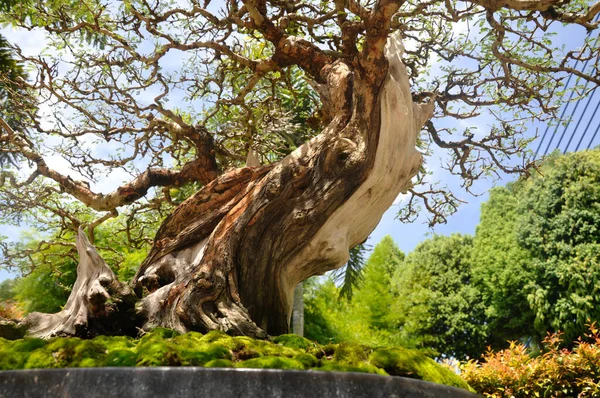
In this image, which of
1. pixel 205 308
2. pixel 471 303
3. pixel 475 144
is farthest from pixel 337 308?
pixel 205 308

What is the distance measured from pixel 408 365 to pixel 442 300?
721 inches

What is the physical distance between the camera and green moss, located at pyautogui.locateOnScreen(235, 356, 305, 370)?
298 cm

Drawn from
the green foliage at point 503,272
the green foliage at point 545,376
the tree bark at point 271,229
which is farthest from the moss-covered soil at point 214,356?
the green foliage at point 503,272

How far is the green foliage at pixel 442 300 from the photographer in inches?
794

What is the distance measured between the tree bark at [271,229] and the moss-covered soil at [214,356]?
82 centimetres

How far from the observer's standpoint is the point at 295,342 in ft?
12.7

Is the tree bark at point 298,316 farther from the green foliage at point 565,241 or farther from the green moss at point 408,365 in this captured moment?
the green foliage at point 565,241

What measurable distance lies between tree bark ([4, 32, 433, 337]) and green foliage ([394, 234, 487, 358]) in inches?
621

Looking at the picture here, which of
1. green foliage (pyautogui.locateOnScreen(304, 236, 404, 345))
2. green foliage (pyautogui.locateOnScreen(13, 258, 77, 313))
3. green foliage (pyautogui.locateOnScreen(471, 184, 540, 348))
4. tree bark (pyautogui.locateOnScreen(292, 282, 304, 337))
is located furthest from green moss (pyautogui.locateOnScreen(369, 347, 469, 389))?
green foliage (pyautogui.locateOnScreen(471, 184, 540, 348))

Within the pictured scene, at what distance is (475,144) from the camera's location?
772 cm

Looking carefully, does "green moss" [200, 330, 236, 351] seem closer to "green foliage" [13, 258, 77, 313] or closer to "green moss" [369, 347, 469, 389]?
"green moss" [369, 347, 469, 389]

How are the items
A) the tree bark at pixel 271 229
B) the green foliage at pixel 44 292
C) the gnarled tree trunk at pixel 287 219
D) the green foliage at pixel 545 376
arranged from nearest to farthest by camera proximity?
the tree bark at pixel 271 229, the gnarled tree trunk at pixel 287 219, the green foliage at pixel 545 376, the green foliage at pixel 44 292

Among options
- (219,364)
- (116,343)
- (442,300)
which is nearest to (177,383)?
(219,364)

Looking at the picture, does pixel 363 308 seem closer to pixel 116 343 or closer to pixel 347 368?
pixel 116 343
